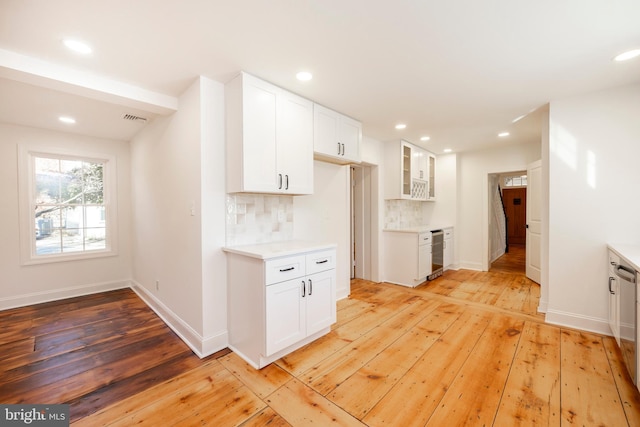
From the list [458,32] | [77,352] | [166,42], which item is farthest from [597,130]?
[77,352]

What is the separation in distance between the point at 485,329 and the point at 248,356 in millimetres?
2425

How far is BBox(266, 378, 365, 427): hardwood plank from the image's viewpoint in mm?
1598

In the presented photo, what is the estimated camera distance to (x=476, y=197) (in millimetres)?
5453

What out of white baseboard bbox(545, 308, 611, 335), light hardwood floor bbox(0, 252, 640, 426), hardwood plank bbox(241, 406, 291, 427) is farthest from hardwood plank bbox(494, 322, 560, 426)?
hardwood plank bbox(241, 406, 291, 427)

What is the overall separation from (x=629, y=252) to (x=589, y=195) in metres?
0.80

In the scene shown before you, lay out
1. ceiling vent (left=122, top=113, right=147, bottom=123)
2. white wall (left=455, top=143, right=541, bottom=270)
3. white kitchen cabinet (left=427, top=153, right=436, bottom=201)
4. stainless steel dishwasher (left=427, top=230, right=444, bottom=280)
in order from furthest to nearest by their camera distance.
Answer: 1. white kitchen cabinet (left=427, top=153, right=436, bottom=201)
2. white wall (left=455, top=143, right=541, bottom=270)
3. stainless steel dishwasher (left=427, top=230, right=444, bottom=280)
4. ceiling vent (left=122, top=113, right=147, bottom=123)

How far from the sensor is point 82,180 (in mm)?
4145

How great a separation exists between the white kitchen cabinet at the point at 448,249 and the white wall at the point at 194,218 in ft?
14.1

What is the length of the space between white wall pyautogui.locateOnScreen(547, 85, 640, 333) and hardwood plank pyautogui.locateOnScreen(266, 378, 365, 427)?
2.76m

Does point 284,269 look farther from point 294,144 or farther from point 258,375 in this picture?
point 294,144

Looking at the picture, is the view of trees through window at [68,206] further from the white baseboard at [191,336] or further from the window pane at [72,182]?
the white baseboard at [191,336]

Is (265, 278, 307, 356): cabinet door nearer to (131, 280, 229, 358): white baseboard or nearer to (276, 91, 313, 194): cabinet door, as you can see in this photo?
(131, 280, 229, 358): white baseboard

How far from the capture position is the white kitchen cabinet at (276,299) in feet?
6.90

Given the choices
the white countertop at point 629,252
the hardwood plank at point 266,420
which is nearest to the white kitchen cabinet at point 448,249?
the white countertop at point 629,252
